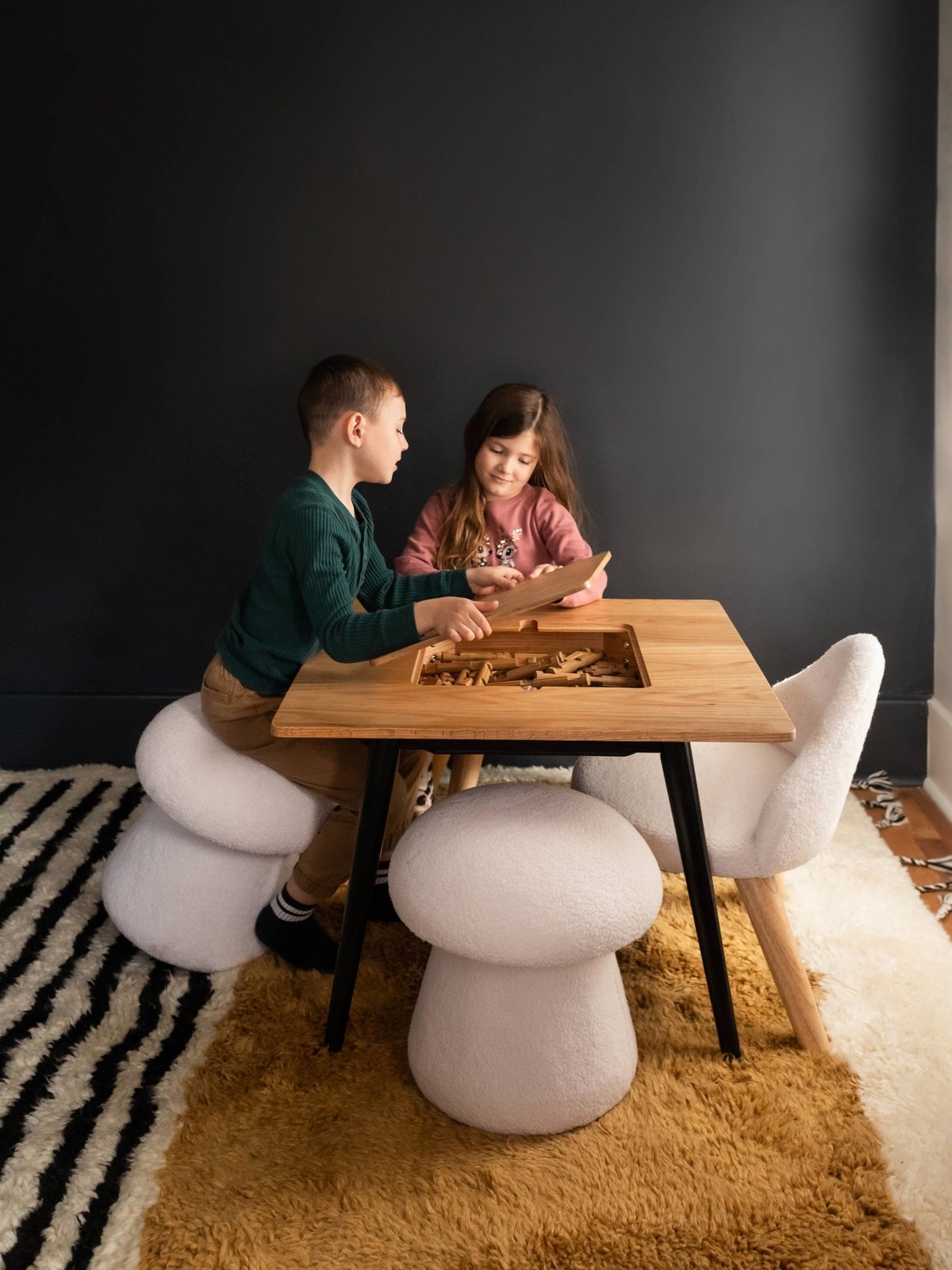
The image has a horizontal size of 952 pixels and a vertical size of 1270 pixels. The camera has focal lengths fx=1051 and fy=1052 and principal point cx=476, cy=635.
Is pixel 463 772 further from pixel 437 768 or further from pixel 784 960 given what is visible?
pixel 784 960

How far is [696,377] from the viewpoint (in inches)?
103

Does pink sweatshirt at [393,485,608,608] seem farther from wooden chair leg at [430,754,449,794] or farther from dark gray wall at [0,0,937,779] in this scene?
wooden chair leg at [430,754,449,794]

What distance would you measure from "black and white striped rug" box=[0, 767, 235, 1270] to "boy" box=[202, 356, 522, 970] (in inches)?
10.2

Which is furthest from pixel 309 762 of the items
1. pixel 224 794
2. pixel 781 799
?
pixel 781 799

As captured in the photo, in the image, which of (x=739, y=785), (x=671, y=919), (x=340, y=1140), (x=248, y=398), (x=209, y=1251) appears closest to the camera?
(x=209, y=1251)

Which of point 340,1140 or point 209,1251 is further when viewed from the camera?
point 340,1140

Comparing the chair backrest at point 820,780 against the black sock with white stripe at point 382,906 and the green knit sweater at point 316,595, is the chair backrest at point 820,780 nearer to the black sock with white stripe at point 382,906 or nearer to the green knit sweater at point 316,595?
the green knit sweater at point 316,595

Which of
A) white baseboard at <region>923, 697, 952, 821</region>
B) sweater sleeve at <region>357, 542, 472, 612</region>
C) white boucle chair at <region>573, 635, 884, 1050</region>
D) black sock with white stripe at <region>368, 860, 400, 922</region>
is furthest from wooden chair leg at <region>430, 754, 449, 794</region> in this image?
white baseboard at <region>923, 697, 952, 821</region>

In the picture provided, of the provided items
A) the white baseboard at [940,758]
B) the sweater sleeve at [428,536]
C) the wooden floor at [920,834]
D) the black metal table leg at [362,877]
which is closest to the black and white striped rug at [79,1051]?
the black metal table leg at [362,877]

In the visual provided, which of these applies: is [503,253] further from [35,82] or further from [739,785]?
[739,785]

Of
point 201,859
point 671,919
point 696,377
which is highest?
point 696,377

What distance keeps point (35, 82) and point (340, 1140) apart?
8.07ft

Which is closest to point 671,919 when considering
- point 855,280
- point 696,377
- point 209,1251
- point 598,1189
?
point 598,1189

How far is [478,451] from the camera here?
2.45m
